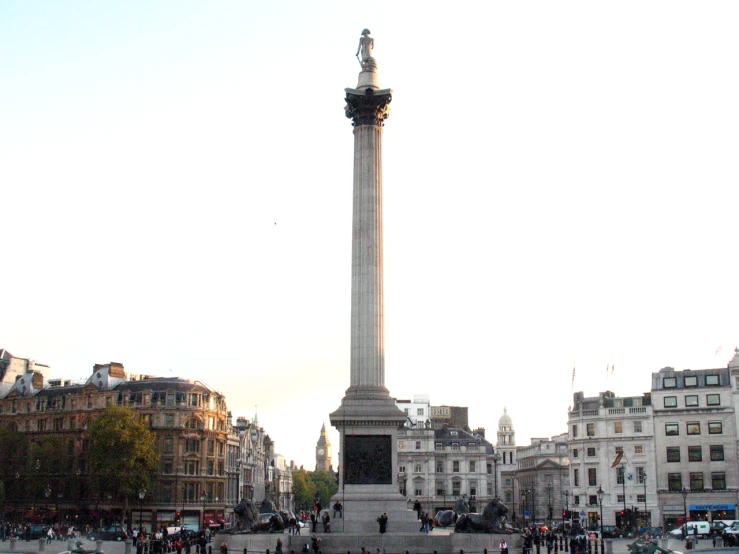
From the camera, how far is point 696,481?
279 ft

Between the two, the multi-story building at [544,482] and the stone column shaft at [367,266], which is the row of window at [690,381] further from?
the stone column shaft at [367,266]

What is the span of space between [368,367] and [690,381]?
161 ft

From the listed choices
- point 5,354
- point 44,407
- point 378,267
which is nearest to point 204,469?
point 44,407

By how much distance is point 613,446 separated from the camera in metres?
90.1

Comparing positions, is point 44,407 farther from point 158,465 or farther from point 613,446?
point 613,446

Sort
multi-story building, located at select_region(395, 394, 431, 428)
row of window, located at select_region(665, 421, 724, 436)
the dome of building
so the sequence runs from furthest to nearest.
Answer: the dome of building, multi-story building, located at select_region(395, 394, 431, 428), row of window, located at select_region(665, 421, 724, 436)

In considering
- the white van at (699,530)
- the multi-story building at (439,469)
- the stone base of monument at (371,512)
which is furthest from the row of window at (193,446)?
the white van at (699,530)

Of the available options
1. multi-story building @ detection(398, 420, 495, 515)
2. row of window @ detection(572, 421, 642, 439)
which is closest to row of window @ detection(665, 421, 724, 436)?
row of window @ detection(572, 421, 642, 439)

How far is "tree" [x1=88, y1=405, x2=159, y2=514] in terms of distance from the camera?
83.2 meters

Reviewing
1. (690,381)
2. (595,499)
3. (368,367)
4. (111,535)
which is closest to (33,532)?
(111,535)

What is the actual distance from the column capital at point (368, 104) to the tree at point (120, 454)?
4345 centimetres

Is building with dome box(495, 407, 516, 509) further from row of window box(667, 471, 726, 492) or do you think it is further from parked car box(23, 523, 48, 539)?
parked car box(23, 523, 48, 539)

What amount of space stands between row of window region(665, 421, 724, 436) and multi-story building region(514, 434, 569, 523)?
3857 centimetres

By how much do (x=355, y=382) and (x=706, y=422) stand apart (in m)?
48.5
